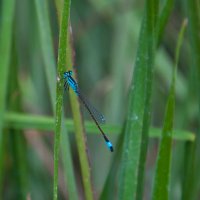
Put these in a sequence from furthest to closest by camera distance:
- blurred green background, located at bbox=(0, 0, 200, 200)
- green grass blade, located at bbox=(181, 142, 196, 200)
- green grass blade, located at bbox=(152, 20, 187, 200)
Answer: blurred green background, located at bbox=(0, 0, 200, 200) < green grass blade, located at bbox=(181, 142, 196, 200) < green grass blade, located at bbox=(152, 20, 187, 200)

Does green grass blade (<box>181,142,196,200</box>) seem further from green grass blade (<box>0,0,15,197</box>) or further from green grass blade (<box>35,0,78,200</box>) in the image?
green grass blade (<box>0,0,15,197</box>)

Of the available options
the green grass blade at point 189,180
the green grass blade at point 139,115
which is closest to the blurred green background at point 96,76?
the green grass blade at point 189,180

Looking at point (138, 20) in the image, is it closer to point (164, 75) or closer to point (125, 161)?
point (164, 75)

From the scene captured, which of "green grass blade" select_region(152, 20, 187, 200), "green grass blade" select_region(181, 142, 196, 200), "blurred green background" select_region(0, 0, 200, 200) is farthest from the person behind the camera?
"blurred green background" select_region(0, 0, 200, 200)

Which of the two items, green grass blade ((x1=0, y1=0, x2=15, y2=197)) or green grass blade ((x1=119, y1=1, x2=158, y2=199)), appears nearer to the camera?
green grass blade ((x1=119, y1=1, x2=158, y2=199))

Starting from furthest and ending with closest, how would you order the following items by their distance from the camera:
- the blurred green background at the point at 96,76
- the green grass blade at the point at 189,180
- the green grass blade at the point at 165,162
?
the blurred green background at the point at 96,76 < the green grass blade at the point at 189,180 < the green grass blade at the point at 165,162

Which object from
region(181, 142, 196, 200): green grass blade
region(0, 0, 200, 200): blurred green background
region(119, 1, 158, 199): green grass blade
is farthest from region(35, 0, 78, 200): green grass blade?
region(0, 0, 200, 200): blurred green background

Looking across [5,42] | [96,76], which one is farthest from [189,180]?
[96,76]

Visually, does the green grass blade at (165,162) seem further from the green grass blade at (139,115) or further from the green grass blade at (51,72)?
the green grass blade at (51,72)

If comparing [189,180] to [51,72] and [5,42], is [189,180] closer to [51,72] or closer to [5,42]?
[51,72]
